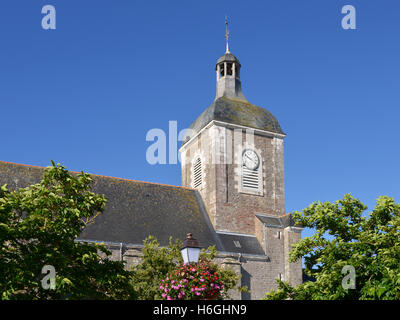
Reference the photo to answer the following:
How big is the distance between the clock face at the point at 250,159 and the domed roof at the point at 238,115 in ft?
5.79

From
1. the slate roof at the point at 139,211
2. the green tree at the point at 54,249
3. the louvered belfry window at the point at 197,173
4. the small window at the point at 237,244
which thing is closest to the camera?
the green tree at the point at 54,249

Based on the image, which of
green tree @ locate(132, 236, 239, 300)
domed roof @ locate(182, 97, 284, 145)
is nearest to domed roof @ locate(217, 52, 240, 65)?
domed roof @ locate(182, 97, 284, 145)

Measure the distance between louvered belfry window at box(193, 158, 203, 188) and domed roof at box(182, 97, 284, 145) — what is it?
2.14 m

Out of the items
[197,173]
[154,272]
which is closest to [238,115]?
[197,173]

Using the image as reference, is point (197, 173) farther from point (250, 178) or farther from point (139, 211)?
point (139, 211)

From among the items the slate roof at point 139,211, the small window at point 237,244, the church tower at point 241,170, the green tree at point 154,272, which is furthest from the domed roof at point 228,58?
the green tree at point 154,272

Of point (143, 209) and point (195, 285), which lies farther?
point (143, 209)

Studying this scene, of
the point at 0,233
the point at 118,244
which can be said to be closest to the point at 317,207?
the point at 0,233

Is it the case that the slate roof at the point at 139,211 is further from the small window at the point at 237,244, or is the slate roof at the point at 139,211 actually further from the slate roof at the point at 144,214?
the small window at the point at 237,244

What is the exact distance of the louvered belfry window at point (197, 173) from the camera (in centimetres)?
3547

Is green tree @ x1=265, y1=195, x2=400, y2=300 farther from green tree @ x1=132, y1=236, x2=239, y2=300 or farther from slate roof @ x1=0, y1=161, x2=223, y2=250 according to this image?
slate roof @ x1=0, y1=161, x2=223, y2=250
